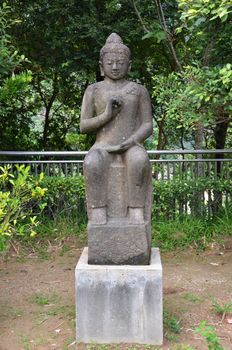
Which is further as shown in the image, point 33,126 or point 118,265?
point 33,126

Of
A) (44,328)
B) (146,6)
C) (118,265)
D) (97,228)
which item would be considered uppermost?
(146,6)

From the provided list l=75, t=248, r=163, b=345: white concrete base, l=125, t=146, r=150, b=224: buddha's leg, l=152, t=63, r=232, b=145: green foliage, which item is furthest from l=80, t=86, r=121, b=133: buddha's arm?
l=152, t=63, r=232, b=145: green foliage

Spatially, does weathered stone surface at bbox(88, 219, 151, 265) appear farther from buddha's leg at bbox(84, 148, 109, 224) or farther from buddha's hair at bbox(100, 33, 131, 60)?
buddha's hair at bbox(100, 33, 131, 60)

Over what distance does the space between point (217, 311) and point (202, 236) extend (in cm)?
230

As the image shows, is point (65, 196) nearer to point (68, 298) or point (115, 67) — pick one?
point (68, 298)

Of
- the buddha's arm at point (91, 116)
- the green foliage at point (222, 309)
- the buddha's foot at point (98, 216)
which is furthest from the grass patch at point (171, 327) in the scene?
the buddha's arm at point (91, 116)

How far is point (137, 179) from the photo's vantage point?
12.3 feet

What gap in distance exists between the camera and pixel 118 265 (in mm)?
3764

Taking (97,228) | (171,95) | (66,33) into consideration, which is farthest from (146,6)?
(97,228)

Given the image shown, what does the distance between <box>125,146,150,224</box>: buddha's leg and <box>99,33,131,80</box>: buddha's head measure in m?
0.65

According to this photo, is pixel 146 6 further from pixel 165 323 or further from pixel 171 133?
pixel 165 323

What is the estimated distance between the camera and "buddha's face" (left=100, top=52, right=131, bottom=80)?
3803 mm

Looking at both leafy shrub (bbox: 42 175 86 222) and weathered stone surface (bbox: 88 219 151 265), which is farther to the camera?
leafy shrub (bbox: 42 175 86 222)

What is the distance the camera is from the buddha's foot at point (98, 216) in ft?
12.4
